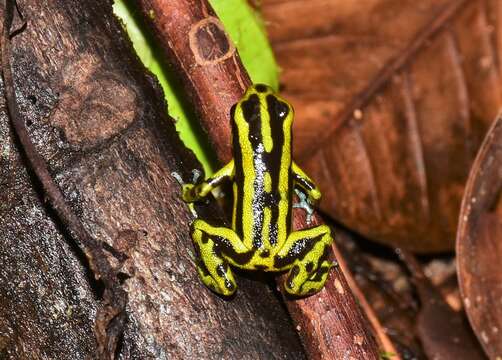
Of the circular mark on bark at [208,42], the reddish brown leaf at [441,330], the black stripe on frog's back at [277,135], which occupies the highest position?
the circular mark on bark at [208,42]

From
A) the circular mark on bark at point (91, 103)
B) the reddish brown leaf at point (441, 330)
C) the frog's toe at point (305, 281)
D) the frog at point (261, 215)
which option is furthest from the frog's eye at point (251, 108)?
the reddish brown leaf at point (441, 330)

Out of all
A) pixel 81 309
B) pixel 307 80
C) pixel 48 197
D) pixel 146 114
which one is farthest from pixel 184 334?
pixel 307 80

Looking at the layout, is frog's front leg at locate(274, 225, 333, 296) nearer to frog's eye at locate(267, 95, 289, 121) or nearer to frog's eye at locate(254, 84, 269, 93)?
frog's eye at locate(267, 95, 289, 121)

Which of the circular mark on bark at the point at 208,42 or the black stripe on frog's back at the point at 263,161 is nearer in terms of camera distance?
the circular mark on bark at the point at 208,42

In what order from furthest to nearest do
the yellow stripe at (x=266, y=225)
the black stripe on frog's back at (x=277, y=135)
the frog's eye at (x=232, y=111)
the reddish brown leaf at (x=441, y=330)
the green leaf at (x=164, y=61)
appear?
1. the reddish brown leaf at (x=441, y=330)
2. the green leaf at (x=164, y=61)
3. the black stripe on frog's back at (x=277, y=135)
4. the yellow stripe at (x=266, y=225)
5. the frog's eye at (x=232, y=111)

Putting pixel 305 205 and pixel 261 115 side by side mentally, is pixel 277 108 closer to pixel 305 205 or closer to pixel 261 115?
pixel 261 115

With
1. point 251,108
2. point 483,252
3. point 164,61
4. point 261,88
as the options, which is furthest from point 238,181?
point 483,252

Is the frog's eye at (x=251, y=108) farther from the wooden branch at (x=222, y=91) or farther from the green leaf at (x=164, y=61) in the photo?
the green leaf at (x=164, y=61)
